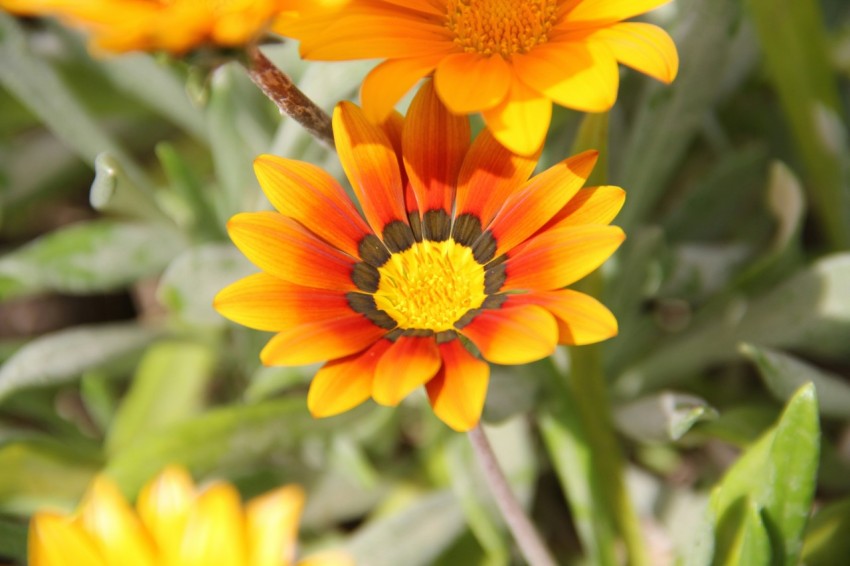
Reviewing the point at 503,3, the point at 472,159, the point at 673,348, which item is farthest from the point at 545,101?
the point at 673,348

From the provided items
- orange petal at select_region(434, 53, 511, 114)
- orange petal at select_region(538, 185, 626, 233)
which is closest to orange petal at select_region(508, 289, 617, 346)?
orange petal at select_region(538, 185, 626, 233)

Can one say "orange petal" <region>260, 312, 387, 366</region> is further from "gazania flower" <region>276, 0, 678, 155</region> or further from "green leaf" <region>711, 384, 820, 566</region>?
"green leaf" <region>711, 384, 820, 566</region>

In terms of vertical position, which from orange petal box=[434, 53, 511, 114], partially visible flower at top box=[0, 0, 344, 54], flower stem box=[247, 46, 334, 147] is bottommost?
flower stem box=[247, 46, 334, 147]

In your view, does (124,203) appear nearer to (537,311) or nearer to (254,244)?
(254,244)

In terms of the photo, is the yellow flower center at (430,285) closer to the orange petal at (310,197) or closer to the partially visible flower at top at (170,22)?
the orange petal at (310,197)

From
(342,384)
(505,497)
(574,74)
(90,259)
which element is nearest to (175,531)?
(342,384)

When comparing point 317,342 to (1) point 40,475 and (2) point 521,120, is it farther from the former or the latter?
(1) point 40,475
